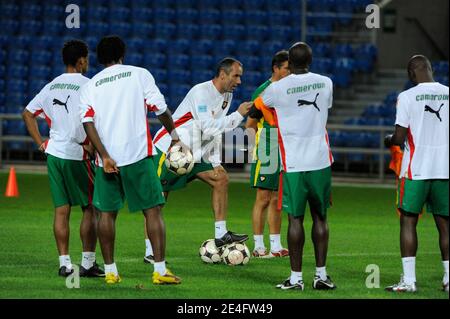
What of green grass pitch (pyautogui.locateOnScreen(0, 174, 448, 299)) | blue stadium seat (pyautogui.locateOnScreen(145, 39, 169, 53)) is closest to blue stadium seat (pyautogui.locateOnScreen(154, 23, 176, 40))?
blue stadium seat (pyautogui.locateOnScreen(145, 39, 169, 53))

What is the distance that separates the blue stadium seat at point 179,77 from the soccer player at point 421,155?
1729 cm

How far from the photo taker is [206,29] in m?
27.3

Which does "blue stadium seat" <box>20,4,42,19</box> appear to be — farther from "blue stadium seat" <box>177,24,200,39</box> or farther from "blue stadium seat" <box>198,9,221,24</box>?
"blue stadium seat" <box>198,9,221,24</box>

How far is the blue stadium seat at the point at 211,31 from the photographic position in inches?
1070

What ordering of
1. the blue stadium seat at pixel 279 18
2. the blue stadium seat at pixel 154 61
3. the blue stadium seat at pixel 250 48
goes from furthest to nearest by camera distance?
the blue stadium seat at pixel 279 18 → the blue stadium seat at pixel 154 61 → the blue stadium seat at pixel 250 48

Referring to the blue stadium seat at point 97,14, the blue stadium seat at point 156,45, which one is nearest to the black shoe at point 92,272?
the blue stadium seat at point 156,45

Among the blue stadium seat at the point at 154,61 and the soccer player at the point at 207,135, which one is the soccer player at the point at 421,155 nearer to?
the soccer player at the point at 207,135

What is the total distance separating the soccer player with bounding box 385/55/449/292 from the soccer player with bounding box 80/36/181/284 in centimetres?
211

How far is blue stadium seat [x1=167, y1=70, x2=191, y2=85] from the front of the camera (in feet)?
86.4

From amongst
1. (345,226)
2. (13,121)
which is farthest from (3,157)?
(345,226)

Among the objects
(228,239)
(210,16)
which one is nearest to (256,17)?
(210,16)

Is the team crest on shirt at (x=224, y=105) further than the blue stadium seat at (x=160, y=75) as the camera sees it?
No
